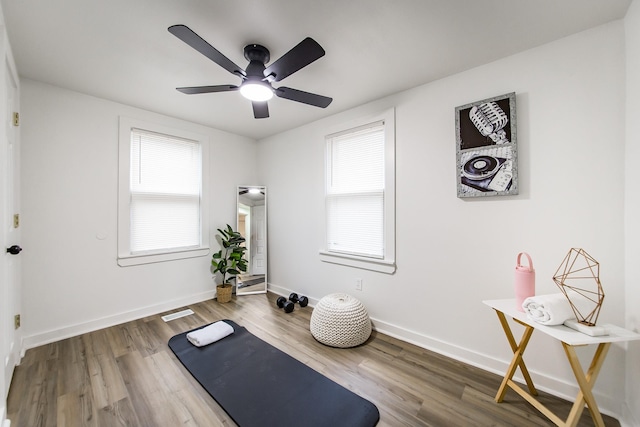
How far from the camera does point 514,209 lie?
6.26ft

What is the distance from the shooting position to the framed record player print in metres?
1.88

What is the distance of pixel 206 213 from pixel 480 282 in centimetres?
339

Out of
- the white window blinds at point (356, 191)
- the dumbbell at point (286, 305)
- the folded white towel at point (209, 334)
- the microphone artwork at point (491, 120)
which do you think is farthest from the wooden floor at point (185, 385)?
the microphone artwork at point (491, 120)

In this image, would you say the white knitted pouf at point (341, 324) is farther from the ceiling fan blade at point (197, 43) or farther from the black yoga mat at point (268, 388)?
the ceiling fan blade at point (197, 43)

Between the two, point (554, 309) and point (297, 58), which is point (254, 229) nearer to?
point (297, 58)

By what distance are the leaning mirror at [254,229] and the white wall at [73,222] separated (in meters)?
1.22

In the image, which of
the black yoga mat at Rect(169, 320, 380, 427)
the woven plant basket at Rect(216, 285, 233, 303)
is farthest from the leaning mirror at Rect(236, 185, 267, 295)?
the black yoga mat at Rect(169, 320, 380, 427)

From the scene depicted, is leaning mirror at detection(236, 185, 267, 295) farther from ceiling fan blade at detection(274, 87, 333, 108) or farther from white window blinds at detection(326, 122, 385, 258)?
ceiling fan blade at detection(274, 87, 333, 108)

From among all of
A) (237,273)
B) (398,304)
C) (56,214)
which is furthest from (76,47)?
(398,304)

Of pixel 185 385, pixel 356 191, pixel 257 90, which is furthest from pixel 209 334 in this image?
pixel 257 90

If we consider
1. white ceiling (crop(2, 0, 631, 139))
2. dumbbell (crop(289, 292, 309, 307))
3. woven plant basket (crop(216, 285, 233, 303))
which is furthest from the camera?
woven plant basket (crop(216, 285, 233, 303))

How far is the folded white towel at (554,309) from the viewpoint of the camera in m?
1.36

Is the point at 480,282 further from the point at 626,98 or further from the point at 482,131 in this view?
the point at 626,98

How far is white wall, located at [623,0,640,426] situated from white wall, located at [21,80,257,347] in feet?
13.7
